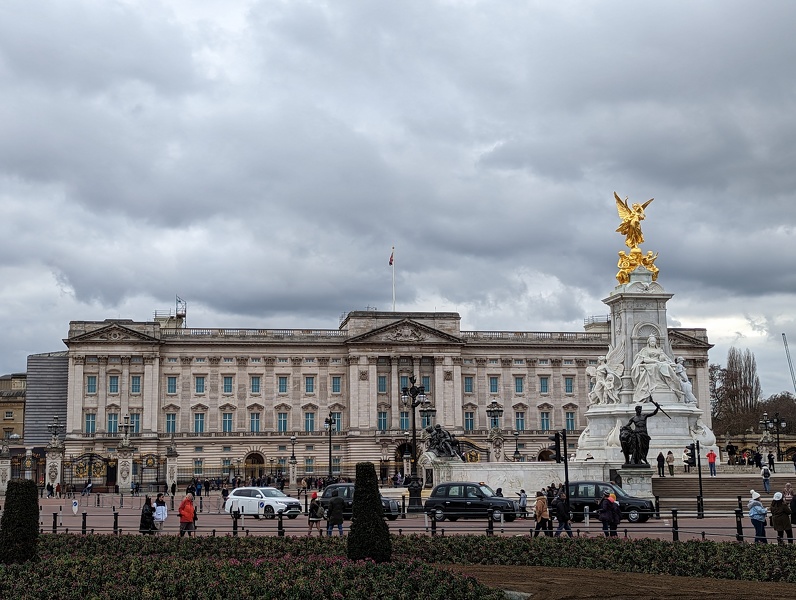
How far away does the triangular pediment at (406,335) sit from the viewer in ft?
320

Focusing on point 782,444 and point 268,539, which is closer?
point 268,539

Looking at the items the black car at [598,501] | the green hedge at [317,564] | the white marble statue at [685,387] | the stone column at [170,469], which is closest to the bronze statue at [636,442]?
the black car at [598,501]

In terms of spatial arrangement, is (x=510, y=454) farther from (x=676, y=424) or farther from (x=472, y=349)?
(x=676, y=424)

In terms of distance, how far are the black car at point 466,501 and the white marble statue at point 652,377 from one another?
15119 millimetres

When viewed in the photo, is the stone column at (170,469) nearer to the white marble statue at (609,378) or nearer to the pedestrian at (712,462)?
the white marble statue at (609,378)

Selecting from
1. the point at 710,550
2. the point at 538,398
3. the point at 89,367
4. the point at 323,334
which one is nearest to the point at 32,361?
the point at 89,367

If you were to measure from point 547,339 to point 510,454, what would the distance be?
13005mm

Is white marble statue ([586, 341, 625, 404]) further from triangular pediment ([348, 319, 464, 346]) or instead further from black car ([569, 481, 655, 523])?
triangular pediment ([348, 319, 464, 346])

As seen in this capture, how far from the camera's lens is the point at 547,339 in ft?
338

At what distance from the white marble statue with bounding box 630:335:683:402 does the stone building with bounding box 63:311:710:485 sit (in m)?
45.2

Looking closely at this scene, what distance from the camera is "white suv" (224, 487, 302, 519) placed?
4041 centimetres

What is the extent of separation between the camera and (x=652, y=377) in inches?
1923

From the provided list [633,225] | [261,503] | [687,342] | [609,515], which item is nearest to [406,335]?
[687,342]

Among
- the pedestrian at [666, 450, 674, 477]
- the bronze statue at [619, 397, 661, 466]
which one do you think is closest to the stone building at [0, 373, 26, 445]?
the pedestrian at [666, 450, 674, 477]
